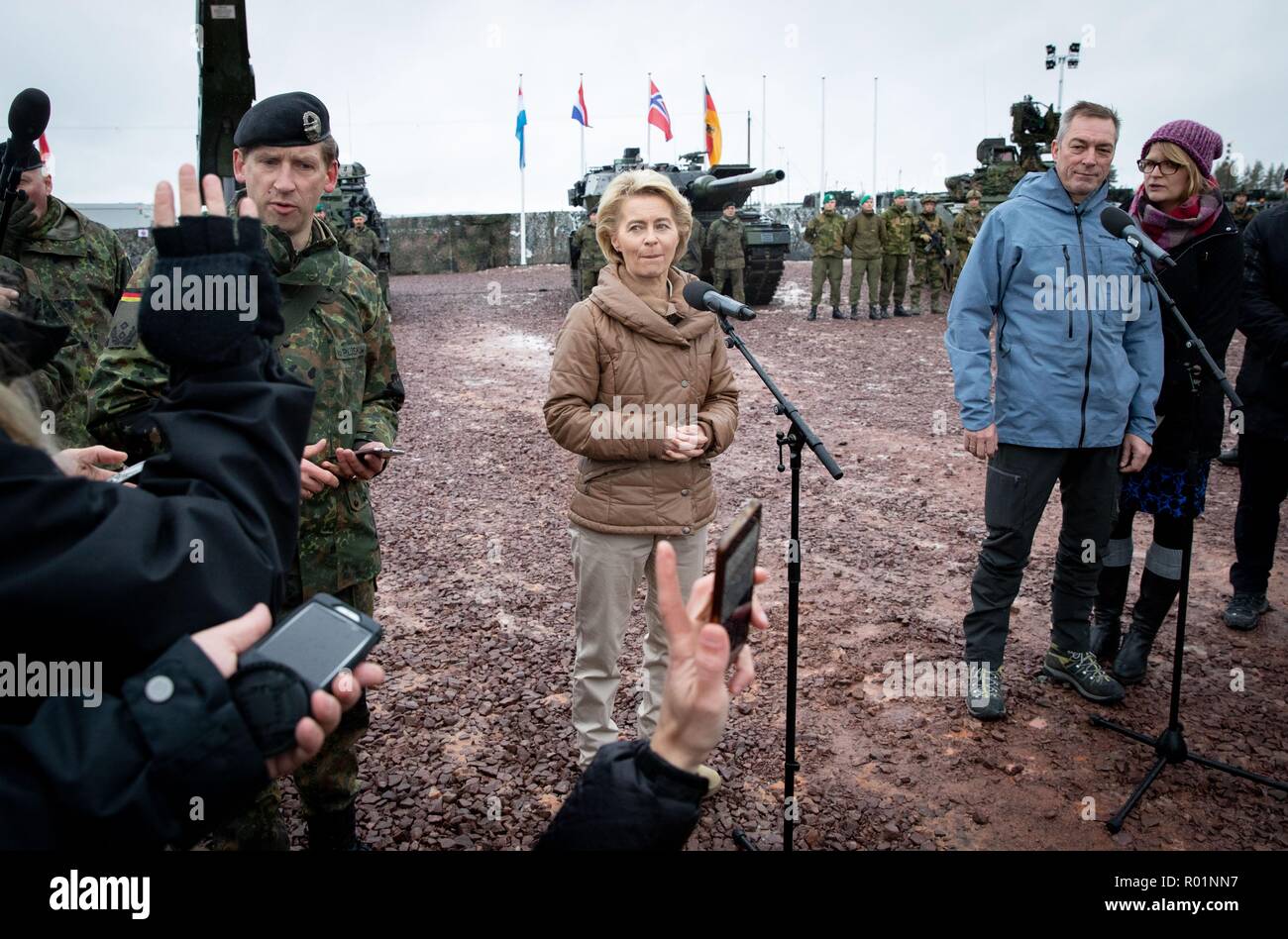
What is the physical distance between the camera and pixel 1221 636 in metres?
4.47

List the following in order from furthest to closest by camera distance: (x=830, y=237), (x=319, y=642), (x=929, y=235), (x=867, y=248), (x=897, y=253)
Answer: (x=929, y=235), (x=897, y=253), (x=867, y=248), (x=830, y=237), (x=319, y=642)

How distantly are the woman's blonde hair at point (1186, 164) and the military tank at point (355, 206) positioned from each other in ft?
43.8

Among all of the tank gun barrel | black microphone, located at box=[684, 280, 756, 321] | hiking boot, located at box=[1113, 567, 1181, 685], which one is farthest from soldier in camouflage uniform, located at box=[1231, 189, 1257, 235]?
black microphone, located at box=[684, 280, 756, 321]

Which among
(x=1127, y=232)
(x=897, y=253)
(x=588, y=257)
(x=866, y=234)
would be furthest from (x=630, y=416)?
(x=897, y=253)

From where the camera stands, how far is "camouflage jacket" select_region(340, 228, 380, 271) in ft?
48.9

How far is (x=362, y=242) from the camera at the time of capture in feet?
49.8

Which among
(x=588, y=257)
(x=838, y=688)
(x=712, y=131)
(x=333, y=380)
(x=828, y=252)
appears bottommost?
(x=838, y=688)

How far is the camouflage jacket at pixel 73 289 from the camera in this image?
3.70 meters

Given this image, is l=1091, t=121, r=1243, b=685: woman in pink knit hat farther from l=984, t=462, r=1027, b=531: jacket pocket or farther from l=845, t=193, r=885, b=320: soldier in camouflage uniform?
l=845, t=193, r=885, b=320: soldier in camouflage uniform

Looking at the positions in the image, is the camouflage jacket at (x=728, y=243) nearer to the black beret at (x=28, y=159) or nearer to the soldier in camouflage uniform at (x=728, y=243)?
the soldier in camouflage uniform at (x=728, y=243)

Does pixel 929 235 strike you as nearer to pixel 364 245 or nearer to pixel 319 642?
pixel 364 245

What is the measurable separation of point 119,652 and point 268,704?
0.19 m
